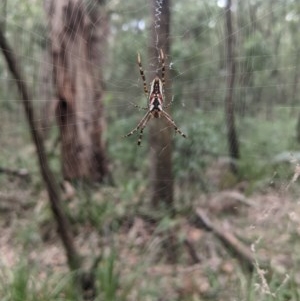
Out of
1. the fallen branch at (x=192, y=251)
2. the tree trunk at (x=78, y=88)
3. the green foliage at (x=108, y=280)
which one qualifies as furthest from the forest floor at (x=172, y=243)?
the tree trunk at (x=78, y=88)

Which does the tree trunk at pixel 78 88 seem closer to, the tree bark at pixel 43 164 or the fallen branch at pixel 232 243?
the tree bark at pixel 43 164

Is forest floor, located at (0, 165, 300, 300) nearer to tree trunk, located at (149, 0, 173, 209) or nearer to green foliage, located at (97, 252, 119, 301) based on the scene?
green foliage, located at (97, 252, 119, 301)

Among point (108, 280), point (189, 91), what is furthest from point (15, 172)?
point (108, 280)

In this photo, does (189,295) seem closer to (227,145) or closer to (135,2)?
(135,2)

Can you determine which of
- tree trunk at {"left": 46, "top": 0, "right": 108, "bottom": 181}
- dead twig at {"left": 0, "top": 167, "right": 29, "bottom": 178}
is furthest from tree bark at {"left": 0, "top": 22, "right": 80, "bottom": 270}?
dead twig at {"left": 0, "top": 167, "right": 29, "bottom": 178}

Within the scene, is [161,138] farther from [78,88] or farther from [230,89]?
[78,88]

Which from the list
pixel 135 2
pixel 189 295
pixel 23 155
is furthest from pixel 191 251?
pixel 23 155
